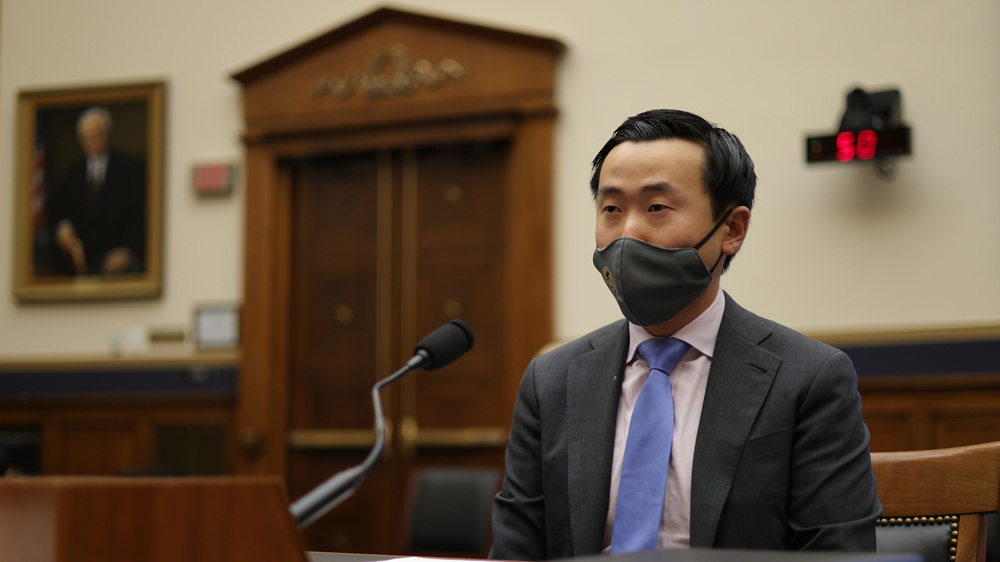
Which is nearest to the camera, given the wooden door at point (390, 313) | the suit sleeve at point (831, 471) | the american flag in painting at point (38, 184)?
the suit sleeve at point (831, 471)

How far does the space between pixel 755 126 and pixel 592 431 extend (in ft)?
14.1

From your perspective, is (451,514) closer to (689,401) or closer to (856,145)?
(689,401)

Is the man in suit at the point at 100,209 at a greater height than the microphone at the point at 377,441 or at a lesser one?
greater

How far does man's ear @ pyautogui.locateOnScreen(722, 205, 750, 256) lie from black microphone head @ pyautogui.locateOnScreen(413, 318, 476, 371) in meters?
0.60

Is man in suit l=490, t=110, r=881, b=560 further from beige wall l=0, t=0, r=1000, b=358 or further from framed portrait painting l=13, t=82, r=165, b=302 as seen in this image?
framed portrait painting l=13, t=82, r=165, b=302

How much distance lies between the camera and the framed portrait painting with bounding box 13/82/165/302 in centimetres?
721

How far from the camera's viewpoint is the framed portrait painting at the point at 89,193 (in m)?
7.21

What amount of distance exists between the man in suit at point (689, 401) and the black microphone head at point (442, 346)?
273mm

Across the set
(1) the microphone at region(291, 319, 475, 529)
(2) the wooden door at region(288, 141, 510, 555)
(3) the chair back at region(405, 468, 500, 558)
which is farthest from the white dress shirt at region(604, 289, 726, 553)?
(2) the wooden door at region(288, 141, 510, 555)

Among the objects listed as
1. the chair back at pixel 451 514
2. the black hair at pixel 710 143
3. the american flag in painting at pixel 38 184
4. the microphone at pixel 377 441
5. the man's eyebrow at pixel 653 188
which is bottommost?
the chair back at pixel 451 514

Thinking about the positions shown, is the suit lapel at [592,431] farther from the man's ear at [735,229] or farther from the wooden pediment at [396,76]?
the wooden pediment at [396,76]

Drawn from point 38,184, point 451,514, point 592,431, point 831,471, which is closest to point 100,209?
point 38,184

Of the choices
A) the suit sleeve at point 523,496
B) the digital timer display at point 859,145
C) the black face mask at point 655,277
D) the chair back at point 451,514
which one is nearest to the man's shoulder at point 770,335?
the black face mask at point 655,277

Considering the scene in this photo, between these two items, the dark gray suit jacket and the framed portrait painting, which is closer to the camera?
the dark gray suit jacket
